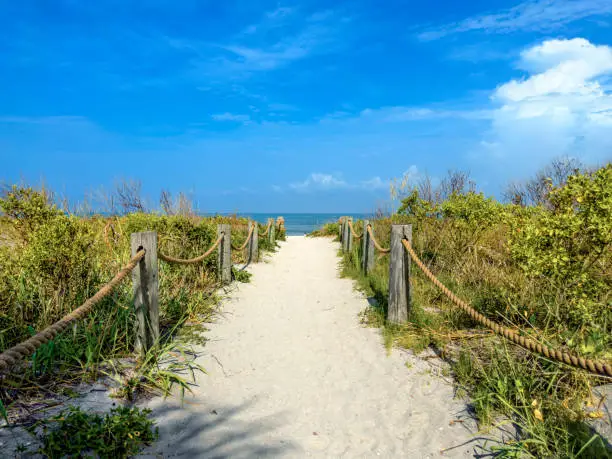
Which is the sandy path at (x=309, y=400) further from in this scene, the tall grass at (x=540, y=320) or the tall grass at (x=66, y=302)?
the tall grass at (x=66, y=302)

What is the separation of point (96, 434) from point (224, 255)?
522 cm

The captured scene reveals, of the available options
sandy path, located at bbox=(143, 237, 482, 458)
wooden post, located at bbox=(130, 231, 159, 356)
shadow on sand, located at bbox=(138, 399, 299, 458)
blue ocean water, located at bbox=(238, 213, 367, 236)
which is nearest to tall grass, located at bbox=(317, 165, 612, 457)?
sandy path, located at bbox=(143, 237, 482, 458)

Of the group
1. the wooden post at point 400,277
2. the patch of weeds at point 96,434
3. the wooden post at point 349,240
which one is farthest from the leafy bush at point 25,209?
the wooden post at point 349,240

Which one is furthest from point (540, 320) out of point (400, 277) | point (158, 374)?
point (158, 374)

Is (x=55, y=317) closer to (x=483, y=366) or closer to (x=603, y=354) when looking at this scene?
(x=483, y=366)

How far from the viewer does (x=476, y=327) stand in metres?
4.46

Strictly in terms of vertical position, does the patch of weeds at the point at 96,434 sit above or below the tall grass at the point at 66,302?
below

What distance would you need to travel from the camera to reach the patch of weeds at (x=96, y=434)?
2482mm

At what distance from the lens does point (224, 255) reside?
7.73 metres

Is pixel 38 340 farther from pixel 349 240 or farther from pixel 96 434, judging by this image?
pixel 349 240

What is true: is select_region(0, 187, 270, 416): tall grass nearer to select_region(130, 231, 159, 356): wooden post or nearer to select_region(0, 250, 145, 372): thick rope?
select_region(130, 231, 159, 356): wooden post

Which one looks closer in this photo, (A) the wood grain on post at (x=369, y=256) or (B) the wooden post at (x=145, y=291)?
(B) the wooden post at (x=145, y=291)

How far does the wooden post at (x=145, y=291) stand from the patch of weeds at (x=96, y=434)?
1062 mm

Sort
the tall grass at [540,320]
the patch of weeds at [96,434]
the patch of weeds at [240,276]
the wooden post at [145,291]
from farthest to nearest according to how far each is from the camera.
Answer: the patch of weeds at [240,276] < the wooden post at [145,291] < the tall grass at [540,320] < the patch of weeds at [96,434]
